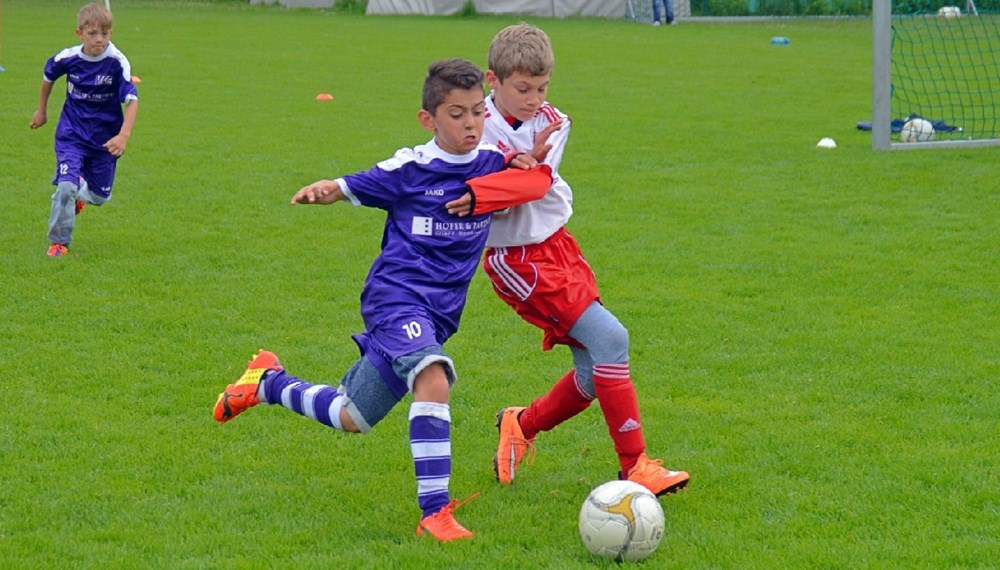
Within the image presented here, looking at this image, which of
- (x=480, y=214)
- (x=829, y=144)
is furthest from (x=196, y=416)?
(x=829, y=144)

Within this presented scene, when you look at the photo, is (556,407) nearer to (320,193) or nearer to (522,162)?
(522,162)

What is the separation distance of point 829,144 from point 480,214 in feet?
33.2

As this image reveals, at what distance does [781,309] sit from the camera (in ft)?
25.8

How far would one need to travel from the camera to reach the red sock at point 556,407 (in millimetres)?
5273

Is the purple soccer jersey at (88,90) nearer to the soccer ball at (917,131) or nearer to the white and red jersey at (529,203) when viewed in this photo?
the white and red jersey at (529,203)

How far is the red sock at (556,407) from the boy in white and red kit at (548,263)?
0.13 meters

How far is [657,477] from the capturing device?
191 inches

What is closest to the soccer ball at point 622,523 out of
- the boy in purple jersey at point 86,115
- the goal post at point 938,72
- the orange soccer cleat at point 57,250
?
the boy in purple jersey at point 86,115

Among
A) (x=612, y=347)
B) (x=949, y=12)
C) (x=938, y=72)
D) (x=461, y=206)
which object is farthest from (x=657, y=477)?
(x=949, y=12)

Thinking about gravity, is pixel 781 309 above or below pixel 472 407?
below

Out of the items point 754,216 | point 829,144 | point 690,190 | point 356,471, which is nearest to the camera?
point 356,471

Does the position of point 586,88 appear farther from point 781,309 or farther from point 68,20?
point 68,20

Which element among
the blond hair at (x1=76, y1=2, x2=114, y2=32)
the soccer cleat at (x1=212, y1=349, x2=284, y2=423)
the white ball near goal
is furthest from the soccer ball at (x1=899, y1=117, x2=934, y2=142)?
the soccer cleat at (x1=212, y1=349, x2=284, y2=423)

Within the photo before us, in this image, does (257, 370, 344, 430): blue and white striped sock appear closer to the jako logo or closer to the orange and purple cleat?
the jako logo
